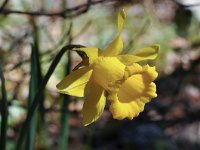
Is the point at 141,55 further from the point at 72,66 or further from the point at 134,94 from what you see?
the point at 72,66

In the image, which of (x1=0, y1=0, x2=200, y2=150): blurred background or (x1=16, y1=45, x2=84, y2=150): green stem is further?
(x1=0, y1=0, x2=200, y2=150): blurred background

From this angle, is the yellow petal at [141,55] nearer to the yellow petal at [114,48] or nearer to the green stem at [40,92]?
the yellow petal at [114,48]

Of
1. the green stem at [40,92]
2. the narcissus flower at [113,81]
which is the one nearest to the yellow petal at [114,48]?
the narcissus flower at [113,81]

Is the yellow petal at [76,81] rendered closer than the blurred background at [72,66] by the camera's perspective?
Yes

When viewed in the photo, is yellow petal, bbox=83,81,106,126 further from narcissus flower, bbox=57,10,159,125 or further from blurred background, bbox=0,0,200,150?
blurred background, bbox=0,0,200,150

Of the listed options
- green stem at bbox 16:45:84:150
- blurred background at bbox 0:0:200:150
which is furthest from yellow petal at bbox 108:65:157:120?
blurred background at bbox 0:0:200:150
